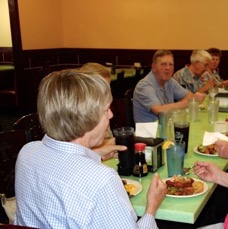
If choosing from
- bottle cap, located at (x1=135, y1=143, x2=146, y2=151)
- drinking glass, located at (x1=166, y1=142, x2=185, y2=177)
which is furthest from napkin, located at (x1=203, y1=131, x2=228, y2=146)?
bottle cap, located at (x1=135, y1=143, x2=146, y2=151)

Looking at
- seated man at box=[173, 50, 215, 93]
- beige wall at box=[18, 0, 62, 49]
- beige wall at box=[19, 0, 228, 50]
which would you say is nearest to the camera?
seated man at box=[173, 50, 215, 93]

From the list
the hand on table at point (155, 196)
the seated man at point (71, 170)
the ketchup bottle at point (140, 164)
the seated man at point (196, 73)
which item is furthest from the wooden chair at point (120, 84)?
the seated man at point (71, 170)

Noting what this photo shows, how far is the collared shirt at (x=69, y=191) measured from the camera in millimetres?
1025

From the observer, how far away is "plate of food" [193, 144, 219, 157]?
76.9 inches

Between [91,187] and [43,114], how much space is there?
315mm

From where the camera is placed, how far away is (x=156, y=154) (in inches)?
67.8

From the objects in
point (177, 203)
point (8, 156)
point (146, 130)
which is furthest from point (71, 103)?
point (146, 130)

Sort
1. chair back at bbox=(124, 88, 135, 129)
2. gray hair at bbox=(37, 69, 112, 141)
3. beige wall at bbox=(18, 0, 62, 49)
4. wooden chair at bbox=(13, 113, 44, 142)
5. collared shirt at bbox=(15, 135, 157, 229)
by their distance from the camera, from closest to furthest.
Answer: collared shirt at bbox=(15, 135, 157, 229), gray hair at bbox=(37, 69, 112, 141), wooden chair at bbox=(13, 113, 44, 142), chair back at bbox=(124, 88, 135, 129), beige wall at bbox=(18, 0, 62, 49)

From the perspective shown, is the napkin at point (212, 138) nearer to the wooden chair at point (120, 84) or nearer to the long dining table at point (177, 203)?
the long dining table at point (177, 203)

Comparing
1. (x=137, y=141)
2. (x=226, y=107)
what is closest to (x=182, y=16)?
(x=226, y=107)

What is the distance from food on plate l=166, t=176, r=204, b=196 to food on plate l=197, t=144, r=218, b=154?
0.44m

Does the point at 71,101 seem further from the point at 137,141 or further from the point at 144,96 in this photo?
the point at 144,96

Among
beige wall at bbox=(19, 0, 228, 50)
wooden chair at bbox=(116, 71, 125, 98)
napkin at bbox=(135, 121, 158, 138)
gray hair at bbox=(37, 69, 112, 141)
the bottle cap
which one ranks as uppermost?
beige wall at bbox=(19, 0, 228, 50)

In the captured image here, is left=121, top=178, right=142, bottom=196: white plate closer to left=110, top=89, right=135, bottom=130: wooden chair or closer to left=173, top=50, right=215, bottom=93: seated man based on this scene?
left=110, top=89, right=135, bottom=130: wooden chair
